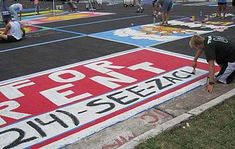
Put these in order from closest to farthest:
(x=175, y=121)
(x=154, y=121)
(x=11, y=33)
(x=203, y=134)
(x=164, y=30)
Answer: (x=203, y=134) < (x=175, y=121) < (x=154, y=121) < (x=11, y=33) < (x=164, y=30)

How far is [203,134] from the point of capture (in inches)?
181

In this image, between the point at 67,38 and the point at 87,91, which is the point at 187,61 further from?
the point at 67,38

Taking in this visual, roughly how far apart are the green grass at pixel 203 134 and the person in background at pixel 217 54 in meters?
1.19

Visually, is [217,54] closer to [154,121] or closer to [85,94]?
[154,121]

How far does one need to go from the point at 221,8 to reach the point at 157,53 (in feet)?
25.9

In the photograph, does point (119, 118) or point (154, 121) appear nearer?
point (154, 121)

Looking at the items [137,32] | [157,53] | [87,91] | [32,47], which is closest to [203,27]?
[137,32]

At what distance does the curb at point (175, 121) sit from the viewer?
4.39 m

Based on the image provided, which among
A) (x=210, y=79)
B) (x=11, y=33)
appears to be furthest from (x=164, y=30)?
(x=210, y=79)

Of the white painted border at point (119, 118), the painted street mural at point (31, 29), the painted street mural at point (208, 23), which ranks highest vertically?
the painted street mural at point (208, 23)

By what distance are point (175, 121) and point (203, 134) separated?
50 cm

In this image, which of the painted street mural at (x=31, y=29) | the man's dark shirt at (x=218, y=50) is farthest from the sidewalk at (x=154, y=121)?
the painted street mural at (x=31, y=29)

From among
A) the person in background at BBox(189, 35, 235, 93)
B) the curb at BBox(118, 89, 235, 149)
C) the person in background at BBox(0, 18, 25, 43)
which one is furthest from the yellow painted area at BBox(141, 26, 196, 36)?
the curb at BBox(118, 89, 235, 149)

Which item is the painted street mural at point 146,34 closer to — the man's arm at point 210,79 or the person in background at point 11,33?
the person in background at point 11,33
